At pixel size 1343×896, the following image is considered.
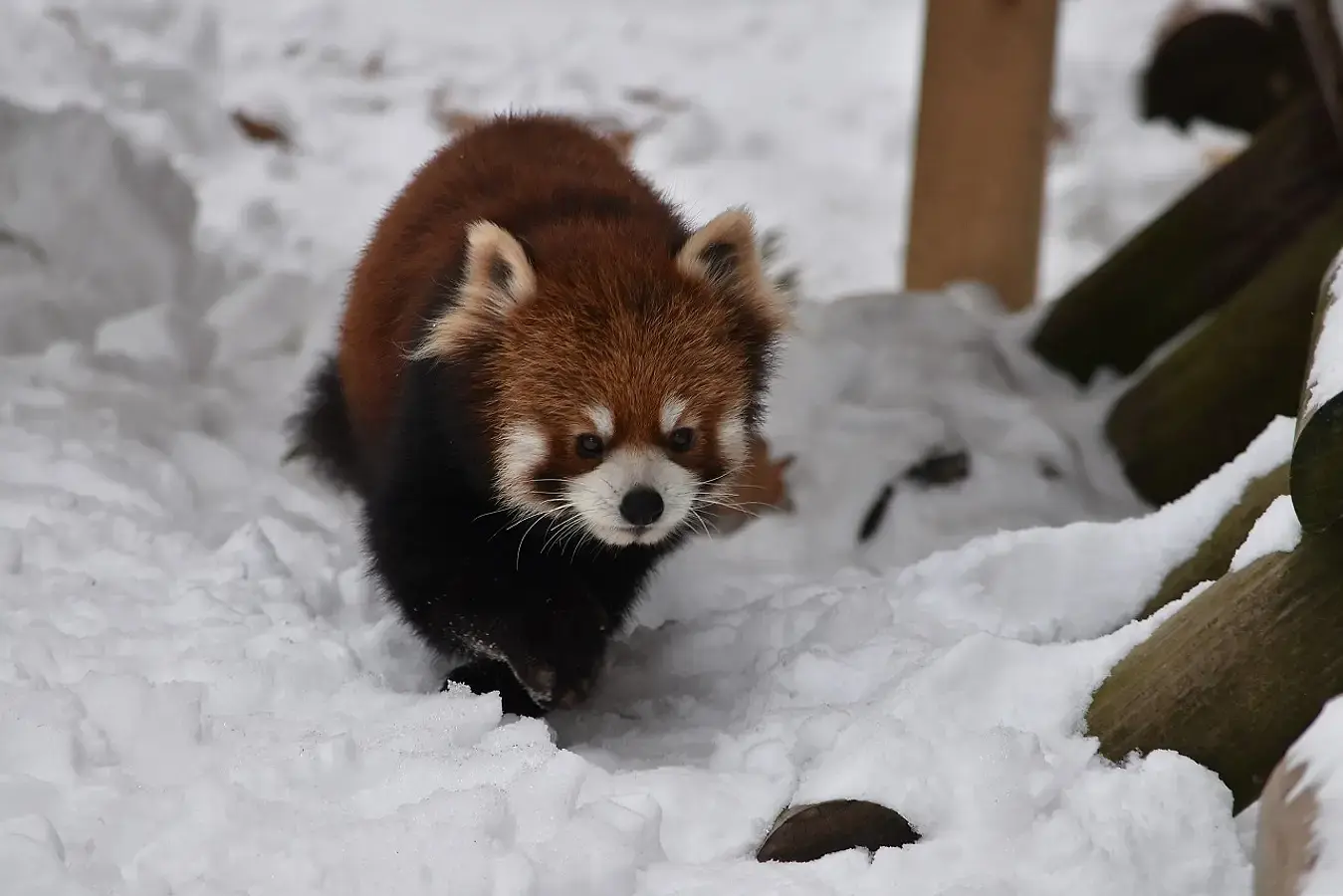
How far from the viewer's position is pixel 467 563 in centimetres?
253

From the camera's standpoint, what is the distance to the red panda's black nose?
2287 mm

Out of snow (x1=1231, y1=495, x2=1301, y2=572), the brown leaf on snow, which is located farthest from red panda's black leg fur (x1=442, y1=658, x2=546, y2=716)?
the brown leaf on snow

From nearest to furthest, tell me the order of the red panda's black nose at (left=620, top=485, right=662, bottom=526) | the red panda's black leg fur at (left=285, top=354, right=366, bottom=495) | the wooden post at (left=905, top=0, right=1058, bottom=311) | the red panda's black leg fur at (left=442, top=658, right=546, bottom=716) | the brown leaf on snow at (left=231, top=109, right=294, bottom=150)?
1. the red panda's black nose at (left=620, top=485, right=662, bottom=526)
2. the red panda's black leg fur at (left=442, top=658, right=546, bottom=716)
3. the red panda's black leg fur at (left=285, top=354, right=366, bottom=495)
4. the wooden post at (left=905, top=0, right=1058, bottom=311)
5. the brown leaf on snow at (left=231, top=109, right=294, bottom=150)

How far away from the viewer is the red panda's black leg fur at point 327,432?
10.9 feet

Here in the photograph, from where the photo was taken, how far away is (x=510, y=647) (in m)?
2.50

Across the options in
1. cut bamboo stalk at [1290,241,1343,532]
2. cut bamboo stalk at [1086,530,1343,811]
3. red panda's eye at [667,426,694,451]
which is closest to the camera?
cut bamboo stalk at [1290,241,1343,532]

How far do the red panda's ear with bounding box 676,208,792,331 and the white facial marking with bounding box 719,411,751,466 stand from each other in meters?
0.22

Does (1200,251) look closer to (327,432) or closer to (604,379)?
(604,379)

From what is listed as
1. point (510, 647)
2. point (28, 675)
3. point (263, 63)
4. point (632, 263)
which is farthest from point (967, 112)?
point (263, 63)

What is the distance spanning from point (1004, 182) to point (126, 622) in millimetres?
3364

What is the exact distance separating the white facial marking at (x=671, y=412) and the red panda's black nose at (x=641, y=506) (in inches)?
5.6

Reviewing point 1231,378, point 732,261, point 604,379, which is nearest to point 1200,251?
point 1231,378

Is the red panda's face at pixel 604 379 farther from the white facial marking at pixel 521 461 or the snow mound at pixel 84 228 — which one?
the snow mound at pixel 84 228

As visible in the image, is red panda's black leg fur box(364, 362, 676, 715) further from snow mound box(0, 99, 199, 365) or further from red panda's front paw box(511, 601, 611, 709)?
snow mound box(0, 99, 199, 365)
